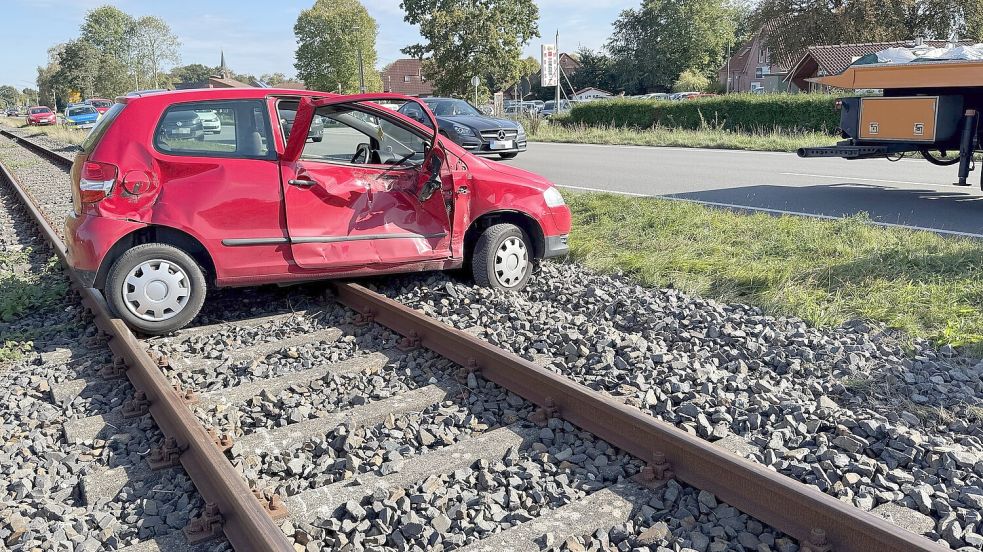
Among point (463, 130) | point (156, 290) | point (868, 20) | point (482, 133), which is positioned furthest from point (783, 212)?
point (868, 20)

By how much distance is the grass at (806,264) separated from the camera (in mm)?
5938

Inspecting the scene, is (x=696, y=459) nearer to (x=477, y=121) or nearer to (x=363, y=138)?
(x=363, y=138)

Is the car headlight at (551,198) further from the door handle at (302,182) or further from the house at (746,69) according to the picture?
the house at (746,69)

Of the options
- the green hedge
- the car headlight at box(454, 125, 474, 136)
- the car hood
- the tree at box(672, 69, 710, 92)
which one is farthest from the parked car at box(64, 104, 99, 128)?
the tree at box(672, 69, 710, 92)

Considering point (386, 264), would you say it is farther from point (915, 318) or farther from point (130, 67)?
point (130, 67)

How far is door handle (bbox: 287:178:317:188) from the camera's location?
20.1 ft

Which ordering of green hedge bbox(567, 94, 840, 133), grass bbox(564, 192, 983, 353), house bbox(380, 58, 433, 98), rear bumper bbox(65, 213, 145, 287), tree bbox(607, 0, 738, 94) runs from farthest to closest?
house bbox(380, 58, 433, 98) < tree bbox(607, 0, 738, 94) < green hedge bbox(567, 94, 840, 133) < grass bbox(564, 192, 983, 353) < rear bumper bbox(65, 213, 145, 287)

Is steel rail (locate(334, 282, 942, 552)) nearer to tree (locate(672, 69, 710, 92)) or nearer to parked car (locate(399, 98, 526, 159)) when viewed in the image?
parked car (locate(399, 98, 526, 159))

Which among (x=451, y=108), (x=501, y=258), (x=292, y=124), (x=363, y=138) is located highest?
(x=451, y=108)

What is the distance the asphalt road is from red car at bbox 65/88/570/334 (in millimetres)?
5719

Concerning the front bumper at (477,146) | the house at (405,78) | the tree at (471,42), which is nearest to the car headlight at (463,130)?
the front bumper at (477,146)

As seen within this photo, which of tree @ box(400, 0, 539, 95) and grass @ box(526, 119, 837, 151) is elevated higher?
tree @ box(400, 0, 539, 95)

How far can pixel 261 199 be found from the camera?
606cm

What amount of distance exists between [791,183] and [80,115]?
47476 mm
